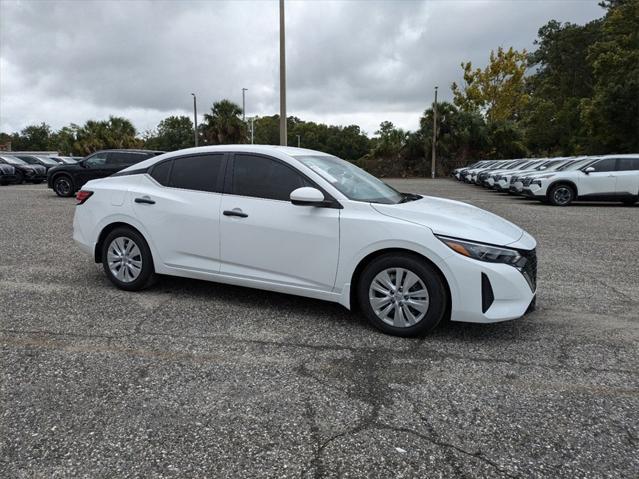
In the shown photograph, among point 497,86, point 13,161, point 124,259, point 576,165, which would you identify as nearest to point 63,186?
point 13,161

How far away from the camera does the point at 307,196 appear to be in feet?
14.4

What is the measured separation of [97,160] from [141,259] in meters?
13.2

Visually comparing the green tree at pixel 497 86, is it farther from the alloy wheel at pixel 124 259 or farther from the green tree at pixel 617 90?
the alloy wheel at pixel 124 259

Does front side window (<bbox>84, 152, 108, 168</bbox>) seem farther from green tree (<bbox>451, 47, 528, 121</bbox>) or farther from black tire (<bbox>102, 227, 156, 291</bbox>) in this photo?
green tree (<bbox>451, 47, 528, 121</bbox>)

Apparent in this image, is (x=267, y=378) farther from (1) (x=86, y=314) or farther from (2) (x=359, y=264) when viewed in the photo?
(1) (x=86, y=314)

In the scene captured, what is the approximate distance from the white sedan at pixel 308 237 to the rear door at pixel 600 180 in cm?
1252

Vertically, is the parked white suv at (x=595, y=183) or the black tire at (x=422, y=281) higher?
the parked white suv at (x=595, y=183)

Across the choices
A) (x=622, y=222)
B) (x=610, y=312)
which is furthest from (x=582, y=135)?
(x=610, y=312)

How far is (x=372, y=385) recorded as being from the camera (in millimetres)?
3434

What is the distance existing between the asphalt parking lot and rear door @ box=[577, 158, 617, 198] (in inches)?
443

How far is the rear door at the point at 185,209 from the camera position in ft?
16.4

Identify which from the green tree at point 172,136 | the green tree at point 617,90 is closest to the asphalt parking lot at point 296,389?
the green tree at point 617,90

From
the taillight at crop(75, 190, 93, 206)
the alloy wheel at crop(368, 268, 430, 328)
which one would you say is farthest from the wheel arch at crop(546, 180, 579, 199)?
the taillight at crop(75, 190, 93, 206)

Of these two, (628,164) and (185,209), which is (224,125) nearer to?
(628,164)
